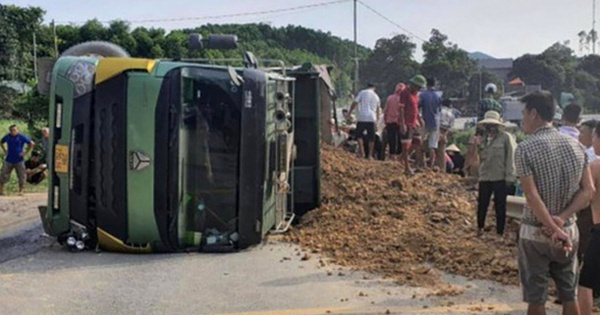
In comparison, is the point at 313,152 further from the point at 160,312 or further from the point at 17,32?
the point at 17,32

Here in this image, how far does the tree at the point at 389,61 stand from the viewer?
54156 mm

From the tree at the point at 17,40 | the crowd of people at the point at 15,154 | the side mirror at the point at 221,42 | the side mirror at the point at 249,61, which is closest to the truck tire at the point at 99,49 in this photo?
the side mirror at the point at 221,42

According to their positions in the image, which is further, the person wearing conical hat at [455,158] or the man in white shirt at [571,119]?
the person wearing conical hat at [455,158]

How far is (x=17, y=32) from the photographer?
133 feet

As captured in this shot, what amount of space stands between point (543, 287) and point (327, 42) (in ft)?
243

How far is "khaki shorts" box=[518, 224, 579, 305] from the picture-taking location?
4.52m

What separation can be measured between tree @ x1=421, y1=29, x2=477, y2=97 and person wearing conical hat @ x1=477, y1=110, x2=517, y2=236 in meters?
42.1

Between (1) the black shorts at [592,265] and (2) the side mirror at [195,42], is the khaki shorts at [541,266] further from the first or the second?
(2) the side mirror at [195,42]

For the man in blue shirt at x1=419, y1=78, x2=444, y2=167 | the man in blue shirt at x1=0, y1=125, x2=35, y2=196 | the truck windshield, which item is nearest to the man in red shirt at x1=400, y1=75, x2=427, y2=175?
the man in blue shirt at x1=419, y1=78, x2=444, y2=167

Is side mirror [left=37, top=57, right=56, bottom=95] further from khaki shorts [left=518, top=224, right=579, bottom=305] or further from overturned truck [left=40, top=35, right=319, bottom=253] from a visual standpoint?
khaki shorts [left=518, top=224, right=579, bottom=305]

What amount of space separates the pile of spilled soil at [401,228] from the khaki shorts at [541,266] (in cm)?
197

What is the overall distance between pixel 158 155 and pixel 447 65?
1796 inches

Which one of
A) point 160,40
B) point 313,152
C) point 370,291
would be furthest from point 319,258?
point 160,40

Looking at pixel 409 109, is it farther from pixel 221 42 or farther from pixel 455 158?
pixel 455 158
